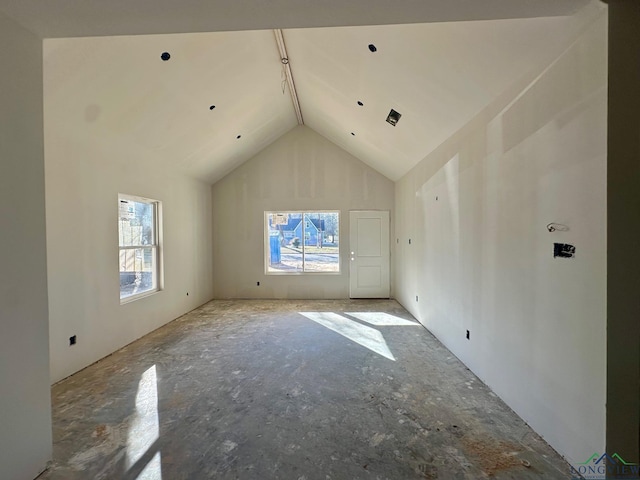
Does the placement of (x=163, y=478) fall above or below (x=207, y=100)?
below

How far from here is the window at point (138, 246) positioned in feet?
13.5

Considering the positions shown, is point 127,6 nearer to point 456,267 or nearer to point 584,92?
point 584,92

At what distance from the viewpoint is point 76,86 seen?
9.02ft

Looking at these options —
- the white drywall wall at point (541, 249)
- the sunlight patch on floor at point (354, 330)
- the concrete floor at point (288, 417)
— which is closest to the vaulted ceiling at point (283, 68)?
the white drywall wall at point (541, 249)

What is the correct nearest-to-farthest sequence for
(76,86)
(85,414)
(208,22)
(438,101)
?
(208,22), (85,414), (76,86), (438,101)

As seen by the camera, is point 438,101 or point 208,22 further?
point 438,101

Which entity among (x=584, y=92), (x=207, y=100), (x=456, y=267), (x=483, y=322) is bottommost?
(x=483, y=322)

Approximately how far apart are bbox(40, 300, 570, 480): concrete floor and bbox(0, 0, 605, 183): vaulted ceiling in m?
2.63

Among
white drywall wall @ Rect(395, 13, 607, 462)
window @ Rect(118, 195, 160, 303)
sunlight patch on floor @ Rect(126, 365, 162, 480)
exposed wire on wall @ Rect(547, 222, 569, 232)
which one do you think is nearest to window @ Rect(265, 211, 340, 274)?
window @ Rect(118, 195, 160, 303)

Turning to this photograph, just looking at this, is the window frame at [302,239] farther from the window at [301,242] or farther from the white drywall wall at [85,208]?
the white drywall wall at [85,208]

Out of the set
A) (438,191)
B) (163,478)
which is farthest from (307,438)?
(438,191)

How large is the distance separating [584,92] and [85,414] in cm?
417

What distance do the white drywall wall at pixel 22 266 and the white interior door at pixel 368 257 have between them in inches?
220

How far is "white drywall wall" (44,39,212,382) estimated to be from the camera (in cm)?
285
